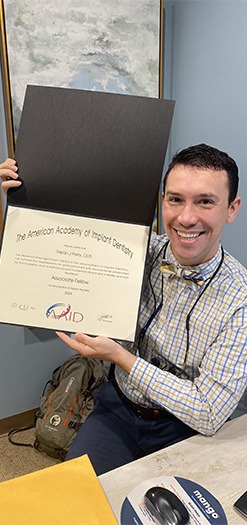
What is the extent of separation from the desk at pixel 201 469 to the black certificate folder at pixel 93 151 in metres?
0.54

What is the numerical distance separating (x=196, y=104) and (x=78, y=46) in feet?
1.98

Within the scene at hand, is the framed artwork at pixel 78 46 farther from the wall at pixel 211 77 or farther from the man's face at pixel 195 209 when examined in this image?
the man's face at pixel 195 209

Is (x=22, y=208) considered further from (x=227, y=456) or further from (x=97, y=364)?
(x=97, y=364)

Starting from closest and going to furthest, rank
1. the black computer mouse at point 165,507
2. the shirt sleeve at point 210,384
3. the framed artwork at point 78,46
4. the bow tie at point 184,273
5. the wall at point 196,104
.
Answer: the black computer mouse at point 165,507 < the shirt sleeve at point 210,384 < the bow tie at point 184,273 < the framed artwork at point 78,46 < the wall at point 196,104

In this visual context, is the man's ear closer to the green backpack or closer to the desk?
the desk

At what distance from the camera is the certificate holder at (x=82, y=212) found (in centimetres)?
108

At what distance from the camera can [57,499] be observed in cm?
82

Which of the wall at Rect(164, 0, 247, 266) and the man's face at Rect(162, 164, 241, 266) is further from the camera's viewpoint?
the wall at Rect(164, 0, 247, 266)

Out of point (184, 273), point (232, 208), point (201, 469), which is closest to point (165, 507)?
point (201, 469)

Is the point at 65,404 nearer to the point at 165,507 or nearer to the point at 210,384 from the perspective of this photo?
the point at 210,384

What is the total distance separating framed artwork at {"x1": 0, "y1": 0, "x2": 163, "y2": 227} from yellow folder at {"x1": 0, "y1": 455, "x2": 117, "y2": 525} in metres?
1.45

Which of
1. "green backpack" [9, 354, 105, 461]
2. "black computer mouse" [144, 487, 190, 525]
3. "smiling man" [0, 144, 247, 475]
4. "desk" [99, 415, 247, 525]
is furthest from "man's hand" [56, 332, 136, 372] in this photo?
"green backpack" [9, 354, 105, 461]

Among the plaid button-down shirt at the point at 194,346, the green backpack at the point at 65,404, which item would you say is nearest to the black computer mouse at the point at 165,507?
the plaid button-down shirt at the point at 194,346

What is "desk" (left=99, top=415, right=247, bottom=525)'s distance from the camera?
0.85m
